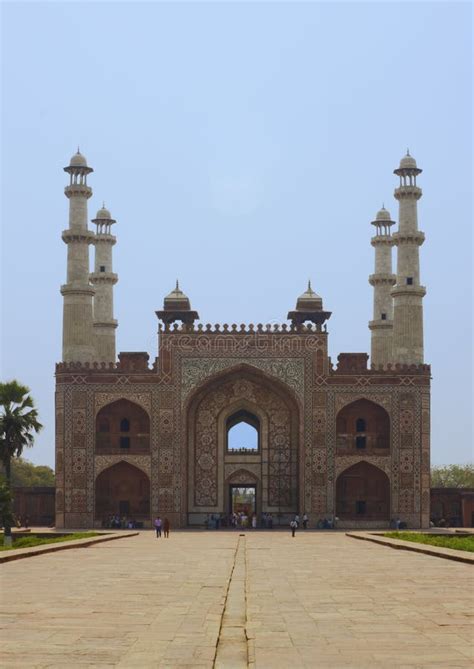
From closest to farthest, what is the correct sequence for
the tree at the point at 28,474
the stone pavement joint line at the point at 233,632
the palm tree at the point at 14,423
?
1. the stone pavement joint line at the point at 233,632
2. the palm tree at the point at 14,423
3. the tree at the point at 28,474

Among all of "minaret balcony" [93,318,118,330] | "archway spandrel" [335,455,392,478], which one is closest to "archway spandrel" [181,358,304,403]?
"archway spandrel" [335,455,392,478]

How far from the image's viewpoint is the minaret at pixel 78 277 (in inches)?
1793

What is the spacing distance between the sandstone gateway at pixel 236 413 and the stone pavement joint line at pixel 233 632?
94.6 feet

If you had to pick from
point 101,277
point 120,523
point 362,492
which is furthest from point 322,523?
point 101,277

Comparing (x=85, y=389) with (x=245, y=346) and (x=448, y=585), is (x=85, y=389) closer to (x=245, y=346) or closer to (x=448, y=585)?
(x=245, y=346)

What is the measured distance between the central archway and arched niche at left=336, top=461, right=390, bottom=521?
5.76ft

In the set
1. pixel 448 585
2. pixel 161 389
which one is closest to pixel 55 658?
pixel 448 585

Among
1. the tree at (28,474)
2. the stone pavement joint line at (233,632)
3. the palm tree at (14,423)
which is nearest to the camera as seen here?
the stone pavement joint line at (233,632)

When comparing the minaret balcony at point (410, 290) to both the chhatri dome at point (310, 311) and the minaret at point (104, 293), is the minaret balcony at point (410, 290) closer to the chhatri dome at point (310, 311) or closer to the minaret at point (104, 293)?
the chhatri dome at point (310, 311)

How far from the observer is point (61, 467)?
44000 mm

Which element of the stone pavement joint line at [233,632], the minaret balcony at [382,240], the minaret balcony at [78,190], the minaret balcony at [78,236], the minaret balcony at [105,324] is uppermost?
the minaret balcony at [78,190]

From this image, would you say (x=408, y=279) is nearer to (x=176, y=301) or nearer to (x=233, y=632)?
(x=176, y=301)

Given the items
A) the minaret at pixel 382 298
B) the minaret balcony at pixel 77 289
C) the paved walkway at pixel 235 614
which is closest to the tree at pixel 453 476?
the minaret at pixel 382 298

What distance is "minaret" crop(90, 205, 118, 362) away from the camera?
1997 inches
